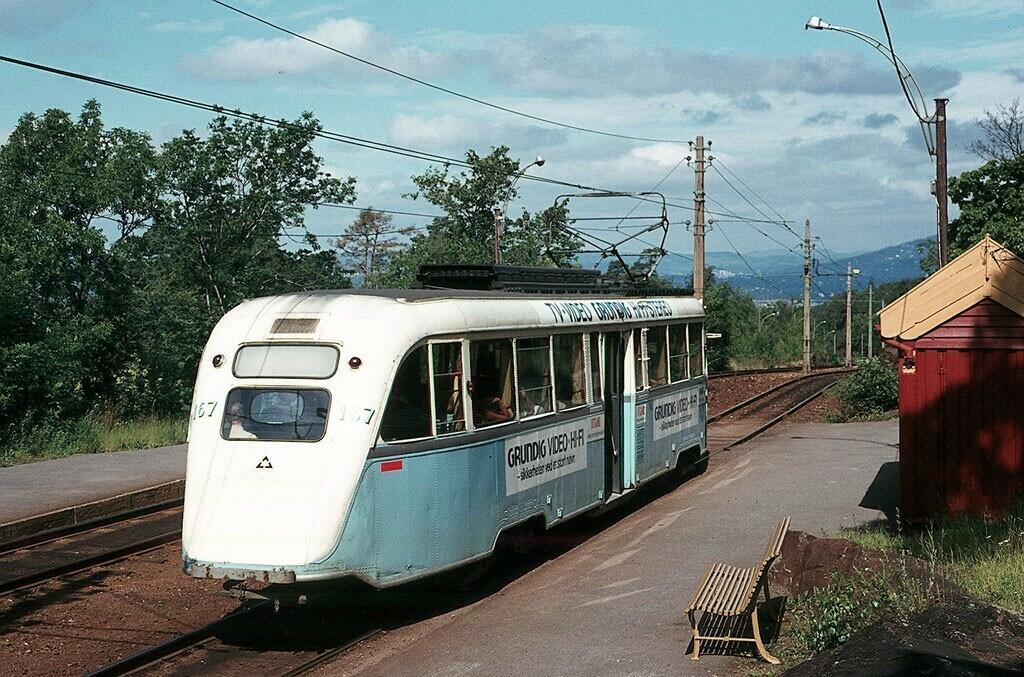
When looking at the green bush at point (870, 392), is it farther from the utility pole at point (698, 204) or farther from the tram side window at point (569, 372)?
the tram side window at point (569, 372)

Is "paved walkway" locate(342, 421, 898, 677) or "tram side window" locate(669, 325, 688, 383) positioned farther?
"tram side window" locate(669, 325, 688, 383)

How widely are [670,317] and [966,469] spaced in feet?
18.4

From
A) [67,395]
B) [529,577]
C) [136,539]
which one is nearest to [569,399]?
[529,577]

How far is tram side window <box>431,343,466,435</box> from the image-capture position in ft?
34.1

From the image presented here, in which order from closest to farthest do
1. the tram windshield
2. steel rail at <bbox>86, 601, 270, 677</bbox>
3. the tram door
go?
steel rail at <bbox>86, 601, 270, 677</bbox>, the tram windshield, the tram door

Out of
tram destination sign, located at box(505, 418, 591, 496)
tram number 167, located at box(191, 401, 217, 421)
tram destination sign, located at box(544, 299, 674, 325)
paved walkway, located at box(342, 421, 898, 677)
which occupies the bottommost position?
paved walkway, located at box(342, 421, 898, 677)

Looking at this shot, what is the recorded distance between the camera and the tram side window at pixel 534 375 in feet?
39.1

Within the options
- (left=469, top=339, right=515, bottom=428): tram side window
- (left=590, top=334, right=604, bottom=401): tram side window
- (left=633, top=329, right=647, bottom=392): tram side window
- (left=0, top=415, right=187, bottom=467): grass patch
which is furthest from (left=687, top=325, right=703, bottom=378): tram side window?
(left=0, top=415, right=187, bottom=467): grass patch

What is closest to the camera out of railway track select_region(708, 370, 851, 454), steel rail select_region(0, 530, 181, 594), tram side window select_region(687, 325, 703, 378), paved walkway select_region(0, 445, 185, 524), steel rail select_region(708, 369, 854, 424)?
steel rail select_region(0, 530, 181, 594)

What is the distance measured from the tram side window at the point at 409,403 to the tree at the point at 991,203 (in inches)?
647

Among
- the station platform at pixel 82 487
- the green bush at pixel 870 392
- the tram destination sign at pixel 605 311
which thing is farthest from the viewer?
the green bush at pixel 870 392

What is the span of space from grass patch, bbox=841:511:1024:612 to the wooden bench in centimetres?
149

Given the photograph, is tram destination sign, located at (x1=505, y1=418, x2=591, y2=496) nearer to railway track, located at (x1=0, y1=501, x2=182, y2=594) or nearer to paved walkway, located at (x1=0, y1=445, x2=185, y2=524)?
railway track, located at (x1=0, y1=501, x2=182, y2=594)

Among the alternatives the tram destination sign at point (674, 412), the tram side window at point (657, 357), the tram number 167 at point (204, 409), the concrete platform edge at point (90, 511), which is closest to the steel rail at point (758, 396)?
the tram destination sign at point (674, 412)
